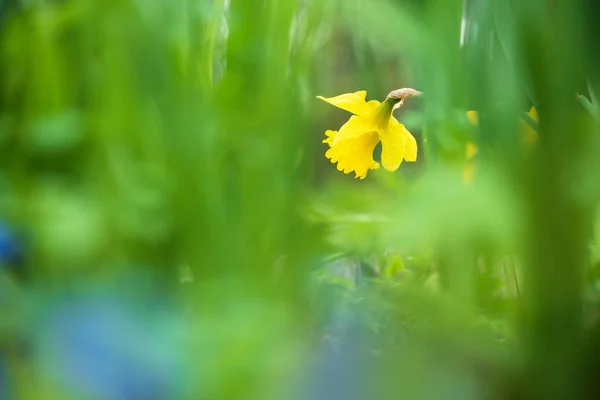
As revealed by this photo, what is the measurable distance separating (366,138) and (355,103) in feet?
0.11

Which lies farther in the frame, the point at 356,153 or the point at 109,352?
the point at 356,153

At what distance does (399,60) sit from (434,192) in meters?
0.06

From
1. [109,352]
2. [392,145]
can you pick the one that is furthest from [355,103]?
[109,352]

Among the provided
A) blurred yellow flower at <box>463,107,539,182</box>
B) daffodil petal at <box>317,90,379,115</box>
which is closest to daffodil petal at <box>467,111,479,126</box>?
blurred yellow flower at <box>463,107,539,182</box>

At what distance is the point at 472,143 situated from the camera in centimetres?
18

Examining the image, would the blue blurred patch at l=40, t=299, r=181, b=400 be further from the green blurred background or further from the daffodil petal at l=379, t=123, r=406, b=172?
the daffodil petal at l=379, t=123, r=406, b=172

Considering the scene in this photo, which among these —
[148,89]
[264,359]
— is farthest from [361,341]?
[148,89]

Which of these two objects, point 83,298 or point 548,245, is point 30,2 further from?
point 548,245

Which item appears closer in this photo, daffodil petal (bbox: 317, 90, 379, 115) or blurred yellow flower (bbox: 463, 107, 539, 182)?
blurred yellow flower (bbox: 463, 107, 539, 182)

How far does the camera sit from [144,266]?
8.9 inches

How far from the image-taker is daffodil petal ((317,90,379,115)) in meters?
0.28

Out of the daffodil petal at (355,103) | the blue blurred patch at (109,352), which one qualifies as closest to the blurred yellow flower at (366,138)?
the daffodil petal at (355,103)

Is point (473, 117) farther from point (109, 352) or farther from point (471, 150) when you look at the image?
point (109, 352)

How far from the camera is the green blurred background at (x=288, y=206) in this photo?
5.8 inches
